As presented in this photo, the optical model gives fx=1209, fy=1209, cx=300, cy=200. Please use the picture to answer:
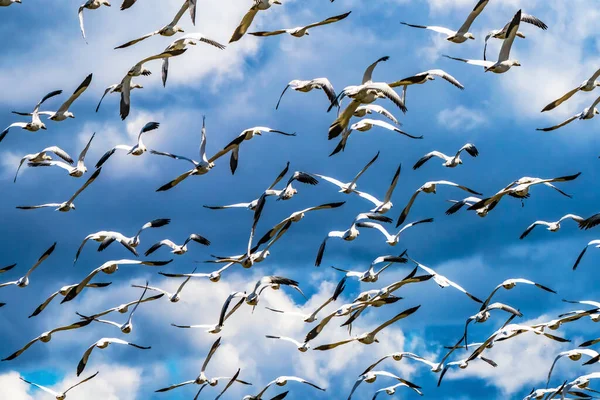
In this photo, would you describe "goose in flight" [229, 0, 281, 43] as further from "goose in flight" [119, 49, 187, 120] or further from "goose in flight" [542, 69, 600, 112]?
"goose in flight" [542, 69, 600, 112]

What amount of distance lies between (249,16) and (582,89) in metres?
10.2

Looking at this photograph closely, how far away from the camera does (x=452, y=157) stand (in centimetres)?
4212

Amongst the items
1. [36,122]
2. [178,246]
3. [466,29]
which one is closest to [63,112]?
[36,122]

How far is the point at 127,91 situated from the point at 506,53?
11150 mm

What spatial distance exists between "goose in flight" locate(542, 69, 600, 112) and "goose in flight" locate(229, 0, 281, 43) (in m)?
7.89

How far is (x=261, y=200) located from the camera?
38.8 metres

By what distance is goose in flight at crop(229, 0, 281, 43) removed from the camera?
30.6m

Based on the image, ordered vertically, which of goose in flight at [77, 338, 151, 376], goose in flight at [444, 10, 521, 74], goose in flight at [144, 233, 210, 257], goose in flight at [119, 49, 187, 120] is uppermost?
goose in flight at [444, 10, 521, 74]

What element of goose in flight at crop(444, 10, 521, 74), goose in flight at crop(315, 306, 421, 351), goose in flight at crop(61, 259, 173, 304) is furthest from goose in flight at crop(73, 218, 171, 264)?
goose in flight at crop(444, 10, 521, 74)

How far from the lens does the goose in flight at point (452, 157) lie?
41.1m

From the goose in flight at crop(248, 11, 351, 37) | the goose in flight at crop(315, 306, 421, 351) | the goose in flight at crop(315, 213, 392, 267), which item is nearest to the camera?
the goose in flight at crop(248, 11, 351, 37)

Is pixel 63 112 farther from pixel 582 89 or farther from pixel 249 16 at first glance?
pixel 582 89

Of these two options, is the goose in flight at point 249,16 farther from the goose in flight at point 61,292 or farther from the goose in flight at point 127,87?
the goose in flight at point 61,292

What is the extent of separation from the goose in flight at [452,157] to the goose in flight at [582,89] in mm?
6165
